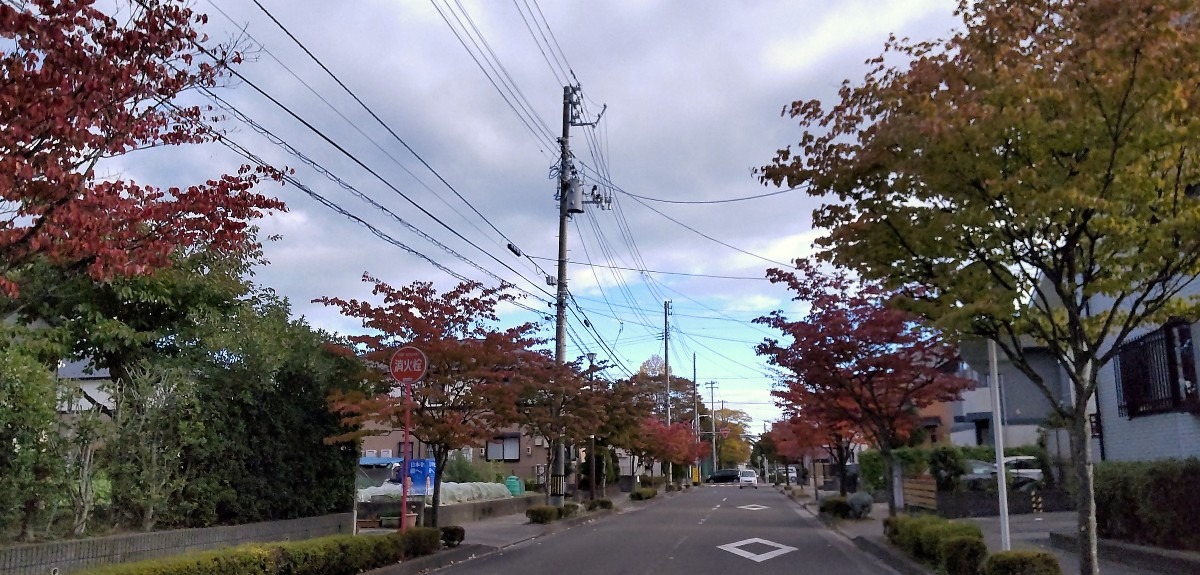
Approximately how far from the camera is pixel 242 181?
712 centimetres

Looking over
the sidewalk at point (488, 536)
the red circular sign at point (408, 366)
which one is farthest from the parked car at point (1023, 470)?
the red circular sign at point (408, 366)

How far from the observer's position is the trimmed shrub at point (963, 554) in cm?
1112

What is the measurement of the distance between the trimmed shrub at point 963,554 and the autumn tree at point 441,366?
7.78 metres

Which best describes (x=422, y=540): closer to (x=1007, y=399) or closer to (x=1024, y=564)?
(x=1024, y=564)

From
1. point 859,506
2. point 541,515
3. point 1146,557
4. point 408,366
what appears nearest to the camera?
point 1146,557

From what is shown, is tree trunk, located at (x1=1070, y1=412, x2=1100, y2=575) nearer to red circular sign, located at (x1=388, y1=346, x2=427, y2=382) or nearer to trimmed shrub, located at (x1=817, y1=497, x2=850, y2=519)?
red circular sign, located at (x1=388, y1=346, x2=427, y2=382)

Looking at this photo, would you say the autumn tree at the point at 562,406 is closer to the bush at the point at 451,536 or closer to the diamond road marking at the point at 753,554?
the bush at the point at 451,536

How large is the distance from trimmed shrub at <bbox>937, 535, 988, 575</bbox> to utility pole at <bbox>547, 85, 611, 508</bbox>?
15888mm

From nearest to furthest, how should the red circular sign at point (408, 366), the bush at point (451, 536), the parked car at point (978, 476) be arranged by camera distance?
the red circular sign at point (408, 366) → the bush at point (451, 536) → the parked car at point (978, 476)

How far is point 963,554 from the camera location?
445 inches

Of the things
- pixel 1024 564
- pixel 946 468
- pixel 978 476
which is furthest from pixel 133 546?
pixel 978 476

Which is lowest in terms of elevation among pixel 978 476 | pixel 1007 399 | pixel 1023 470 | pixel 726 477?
pixel 726 477

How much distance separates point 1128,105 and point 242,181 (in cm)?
744

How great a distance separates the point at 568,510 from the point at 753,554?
1155 centimetres
